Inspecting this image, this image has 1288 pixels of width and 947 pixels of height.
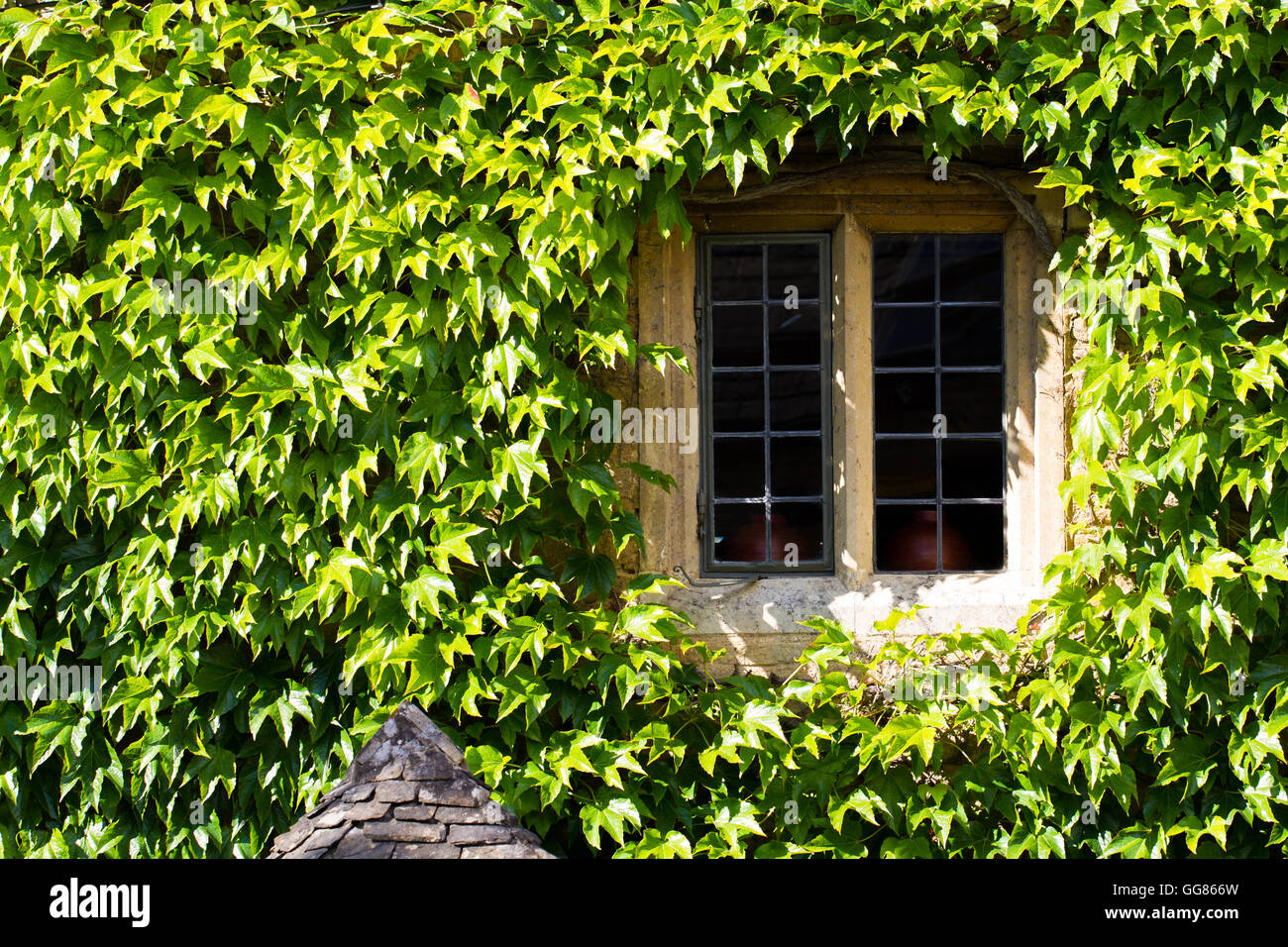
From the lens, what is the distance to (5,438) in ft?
12.6

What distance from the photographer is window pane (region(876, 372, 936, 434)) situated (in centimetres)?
424

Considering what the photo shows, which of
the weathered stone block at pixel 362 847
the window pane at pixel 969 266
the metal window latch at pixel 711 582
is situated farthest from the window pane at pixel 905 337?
the weathered stone block at pixel 362 847

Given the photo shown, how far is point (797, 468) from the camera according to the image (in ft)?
13.9

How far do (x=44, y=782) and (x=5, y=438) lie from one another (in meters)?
1.34

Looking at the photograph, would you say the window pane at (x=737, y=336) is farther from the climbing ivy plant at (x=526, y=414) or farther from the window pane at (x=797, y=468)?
the climbing ivy plant at (x=526, y=414)

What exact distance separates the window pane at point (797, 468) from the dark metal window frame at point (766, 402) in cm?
3

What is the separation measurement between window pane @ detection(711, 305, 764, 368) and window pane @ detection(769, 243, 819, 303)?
17 centimetres

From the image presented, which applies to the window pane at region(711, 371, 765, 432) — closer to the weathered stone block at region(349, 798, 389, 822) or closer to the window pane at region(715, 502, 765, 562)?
the window pane at region(715, 502, 765, 562)

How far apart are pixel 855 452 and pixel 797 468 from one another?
10.3 inches

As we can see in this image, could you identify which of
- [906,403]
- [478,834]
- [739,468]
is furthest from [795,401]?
[478,834]

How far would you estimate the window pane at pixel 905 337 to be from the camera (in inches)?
166

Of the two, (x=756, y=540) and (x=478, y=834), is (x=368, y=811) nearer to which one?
(x=478, y=834)

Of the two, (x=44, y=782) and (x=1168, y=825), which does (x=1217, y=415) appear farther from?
(x=44, y=782)

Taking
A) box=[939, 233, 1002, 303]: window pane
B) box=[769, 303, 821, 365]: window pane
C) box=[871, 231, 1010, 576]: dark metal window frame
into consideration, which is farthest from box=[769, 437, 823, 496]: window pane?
box=[939, 233, 1002, 303]: window pane
